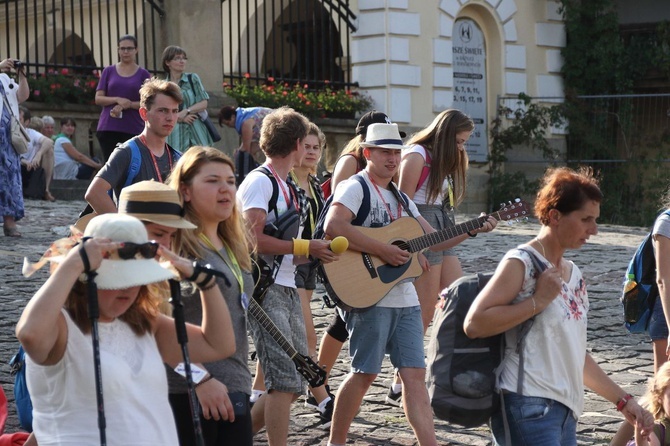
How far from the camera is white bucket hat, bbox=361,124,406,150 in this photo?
6.80 m

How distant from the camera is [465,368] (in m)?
4.81

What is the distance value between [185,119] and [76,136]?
23.2ft

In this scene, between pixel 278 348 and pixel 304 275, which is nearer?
pixel 278 348

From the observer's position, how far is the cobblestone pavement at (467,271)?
697cm

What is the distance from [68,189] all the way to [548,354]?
14658 millimetres

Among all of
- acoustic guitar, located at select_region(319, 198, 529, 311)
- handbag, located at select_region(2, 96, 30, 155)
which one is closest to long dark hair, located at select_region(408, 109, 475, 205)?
acoustic guitar, located at select_region(319, 198, 529, 311)

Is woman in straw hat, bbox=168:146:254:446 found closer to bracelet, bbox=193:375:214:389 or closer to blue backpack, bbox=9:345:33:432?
bracelet, bbox=193:375:214:389

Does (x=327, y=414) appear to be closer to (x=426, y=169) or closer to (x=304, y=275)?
(x=304, y=275)

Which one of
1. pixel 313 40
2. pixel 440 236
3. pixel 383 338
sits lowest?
pixel 383 338

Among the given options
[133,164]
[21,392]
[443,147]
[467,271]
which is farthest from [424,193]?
[467,271]

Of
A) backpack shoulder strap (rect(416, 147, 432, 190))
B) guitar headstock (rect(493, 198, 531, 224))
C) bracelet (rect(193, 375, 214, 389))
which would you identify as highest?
backpack shoulder strap (rect(416, 147, 432, 190))

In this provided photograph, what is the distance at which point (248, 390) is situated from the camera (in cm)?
475

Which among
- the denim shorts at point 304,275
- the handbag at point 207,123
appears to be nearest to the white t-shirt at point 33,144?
the handbag at point 207,123

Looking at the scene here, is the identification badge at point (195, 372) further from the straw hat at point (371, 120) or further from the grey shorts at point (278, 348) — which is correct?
the straw hat at point (371, 120)
